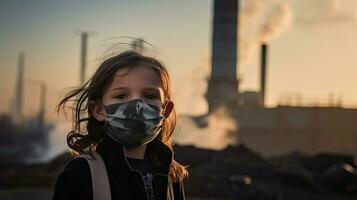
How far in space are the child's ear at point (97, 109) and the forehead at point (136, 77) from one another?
0.13 m

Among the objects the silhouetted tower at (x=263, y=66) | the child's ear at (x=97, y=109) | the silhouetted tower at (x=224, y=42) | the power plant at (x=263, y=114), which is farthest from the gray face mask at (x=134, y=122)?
the silhouetted tower at (x=263, y=66)

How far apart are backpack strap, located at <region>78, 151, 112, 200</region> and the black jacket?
0.05 ft

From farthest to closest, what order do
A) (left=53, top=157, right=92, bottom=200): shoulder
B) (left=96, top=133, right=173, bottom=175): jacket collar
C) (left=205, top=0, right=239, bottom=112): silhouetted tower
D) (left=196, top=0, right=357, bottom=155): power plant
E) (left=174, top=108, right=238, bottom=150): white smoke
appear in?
(left=196, top=0, right=357, bottom=155): power plant < (left=205, top=0, right=239, bottom=112): silhouetted tower < (left=174, top=108, right=238, bottom=150): white smoke < (left=96, top=133, right=173, bottom=175): jacket collar < (left=53, top=157, right=92, bottom=200): shoulder

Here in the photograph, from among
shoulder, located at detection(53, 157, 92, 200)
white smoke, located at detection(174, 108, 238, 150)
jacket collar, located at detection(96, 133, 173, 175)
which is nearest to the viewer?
shoulder, located at detection(53, 157, 92, 200)

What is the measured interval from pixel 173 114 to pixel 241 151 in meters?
31.6

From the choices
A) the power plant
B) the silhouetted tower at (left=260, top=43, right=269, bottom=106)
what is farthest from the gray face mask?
the silhouetted tower at (left=260, top=43, right=269, bottom=106)

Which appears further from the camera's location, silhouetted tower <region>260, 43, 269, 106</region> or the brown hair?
silhouetted tower <region>260, 43, 269, 106</region>

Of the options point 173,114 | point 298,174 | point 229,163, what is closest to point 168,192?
point 173,114

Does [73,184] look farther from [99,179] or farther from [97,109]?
[97,109]

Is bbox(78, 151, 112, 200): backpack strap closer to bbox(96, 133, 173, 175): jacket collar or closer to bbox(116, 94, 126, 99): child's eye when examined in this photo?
bbox(96, 133, 173, 175): jacket collar

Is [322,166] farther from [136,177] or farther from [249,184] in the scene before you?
[136,177]

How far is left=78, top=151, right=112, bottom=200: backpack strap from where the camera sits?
2.10 m

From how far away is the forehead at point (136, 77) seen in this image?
89.4 inches

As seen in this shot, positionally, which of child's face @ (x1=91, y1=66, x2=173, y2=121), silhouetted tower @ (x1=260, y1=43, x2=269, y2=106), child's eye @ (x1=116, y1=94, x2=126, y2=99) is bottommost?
child's eye @ (x1=116, y1=94, x2=126, y2=99)
